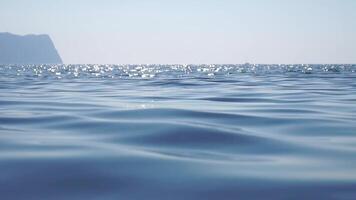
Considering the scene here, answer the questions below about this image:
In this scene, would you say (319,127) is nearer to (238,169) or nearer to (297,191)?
(238,169)

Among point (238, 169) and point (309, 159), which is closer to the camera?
point (238, 169)

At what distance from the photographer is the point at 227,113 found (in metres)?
8.02

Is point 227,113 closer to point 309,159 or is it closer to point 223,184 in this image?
point 309,159

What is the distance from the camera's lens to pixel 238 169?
144 inches

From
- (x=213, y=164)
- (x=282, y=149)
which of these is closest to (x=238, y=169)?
(x=213, y=164)

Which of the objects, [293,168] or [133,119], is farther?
[133,119]

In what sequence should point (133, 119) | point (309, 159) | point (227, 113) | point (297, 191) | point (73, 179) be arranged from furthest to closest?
point (227, 113)
point (133, 119)
point (309, 159)
point (73, 179)
point (297, 191)

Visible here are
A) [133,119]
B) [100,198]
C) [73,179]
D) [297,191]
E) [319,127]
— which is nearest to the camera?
[100,198]

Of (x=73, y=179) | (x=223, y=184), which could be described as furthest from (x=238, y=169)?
(x=73, y=179)

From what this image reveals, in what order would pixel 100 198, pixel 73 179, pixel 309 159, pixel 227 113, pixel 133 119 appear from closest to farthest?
pixel 100 198, pixel 73 179, pixel 309 159, pixel 133 119, pixel 227 113

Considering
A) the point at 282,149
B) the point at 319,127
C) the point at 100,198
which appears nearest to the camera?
the point at 100,198

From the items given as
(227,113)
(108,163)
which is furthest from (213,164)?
(227,113)

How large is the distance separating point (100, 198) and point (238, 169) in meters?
1.40

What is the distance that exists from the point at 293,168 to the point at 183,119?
339 cm
